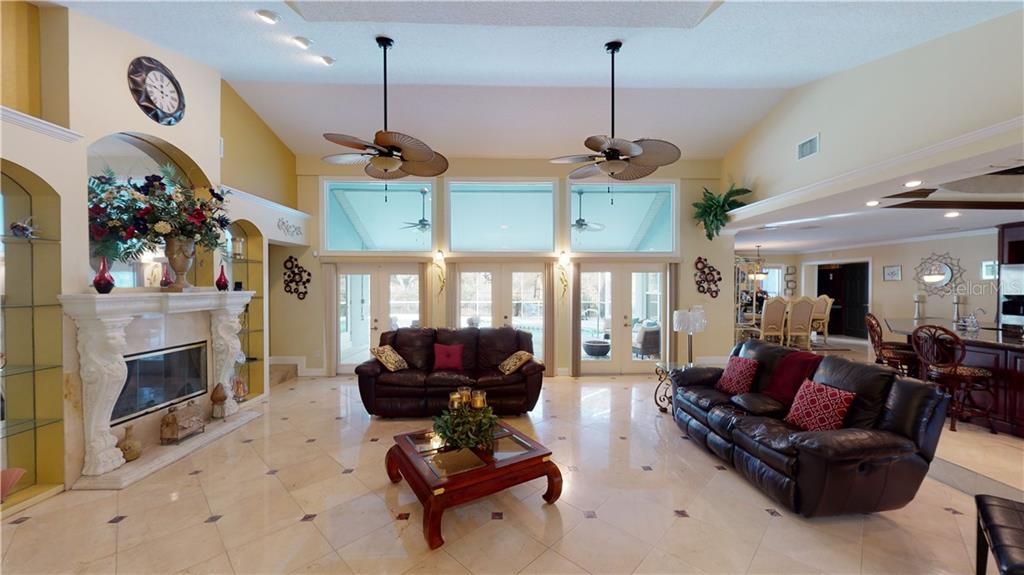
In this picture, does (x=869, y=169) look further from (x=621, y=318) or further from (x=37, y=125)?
(x=37, y=125)

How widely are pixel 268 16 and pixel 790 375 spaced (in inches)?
220

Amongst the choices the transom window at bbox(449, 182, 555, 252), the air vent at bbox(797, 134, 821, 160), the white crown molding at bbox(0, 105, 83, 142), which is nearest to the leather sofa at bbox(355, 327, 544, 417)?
the transom window at bbox(449, 182, 555, 252)

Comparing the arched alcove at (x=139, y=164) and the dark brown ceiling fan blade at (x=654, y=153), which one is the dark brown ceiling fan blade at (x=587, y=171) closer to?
the dark brown ceiling fan blade at (x=654, y=153)

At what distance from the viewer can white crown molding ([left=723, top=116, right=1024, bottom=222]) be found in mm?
2604

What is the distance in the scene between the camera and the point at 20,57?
279 cm

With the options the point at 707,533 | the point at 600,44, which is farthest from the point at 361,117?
the point at 707,533

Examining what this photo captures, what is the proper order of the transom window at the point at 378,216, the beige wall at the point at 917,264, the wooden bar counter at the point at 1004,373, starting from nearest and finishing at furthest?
the wooden bar counter at the point at 1004,373 < the transom window at the point at 378,216 < the beige wall at the point at 917,264

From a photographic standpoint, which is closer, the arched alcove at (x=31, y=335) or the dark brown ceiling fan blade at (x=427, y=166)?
the arched alcove at (x=31, y=335)

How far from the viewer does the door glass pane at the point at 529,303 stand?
6.46m

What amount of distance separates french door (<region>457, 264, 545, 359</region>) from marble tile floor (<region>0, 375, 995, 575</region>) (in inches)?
125

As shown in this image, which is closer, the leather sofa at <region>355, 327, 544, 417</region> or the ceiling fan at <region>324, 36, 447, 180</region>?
the ceiling fan at <region>324, 36, 447, 180</region>

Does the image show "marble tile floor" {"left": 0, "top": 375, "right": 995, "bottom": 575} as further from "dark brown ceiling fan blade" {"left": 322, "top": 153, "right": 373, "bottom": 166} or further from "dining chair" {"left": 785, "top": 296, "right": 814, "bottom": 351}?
"dining chair" {"left": 785, "top": 296, "right": 814, "bottom": 351}

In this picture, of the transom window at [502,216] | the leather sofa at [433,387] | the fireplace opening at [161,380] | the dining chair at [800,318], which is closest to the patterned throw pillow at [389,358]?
the leather sofa at [433,387]

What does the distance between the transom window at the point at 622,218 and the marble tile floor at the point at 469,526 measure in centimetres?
381
